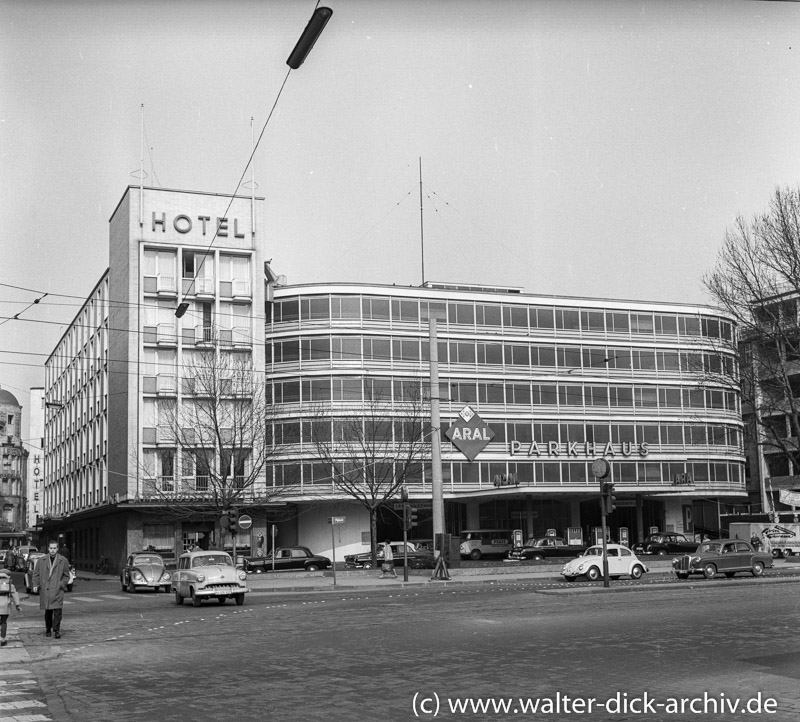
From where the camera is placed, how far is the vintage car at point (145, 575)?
38219 millimetres

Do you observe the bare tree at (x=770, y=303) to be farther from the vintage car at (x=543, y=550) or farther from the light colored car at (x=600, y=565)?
the vintage car at (x=543, y=550)

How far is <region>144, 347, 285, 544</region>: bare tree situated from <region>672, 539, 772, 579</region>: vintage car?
21.8 meters

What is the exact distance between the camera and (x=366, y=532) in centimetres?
6519

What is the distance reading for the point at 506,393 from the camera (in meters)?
68.4

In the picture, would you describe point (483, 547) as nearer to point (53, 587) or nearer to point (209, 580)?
point (209, 580)

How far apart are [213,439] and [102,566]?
1808 centimetres

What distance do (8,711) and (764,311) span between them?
28185 mm

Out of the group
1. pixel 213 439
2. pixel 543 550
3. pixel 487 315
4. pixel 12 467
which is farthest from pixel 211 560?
pixel 12 467

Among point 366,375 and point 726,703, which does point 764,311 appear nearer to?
point 726,703

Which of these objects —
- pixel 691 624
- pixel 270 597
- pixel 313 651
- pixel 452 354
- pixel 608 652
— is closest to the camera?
pixel 608 652

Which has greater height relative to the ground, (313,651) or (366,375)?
(366,375)

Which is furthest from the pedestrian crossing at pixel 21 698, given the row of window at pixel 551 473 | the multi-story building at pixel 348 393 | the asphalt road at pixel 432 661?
the row of window at pixel 551 473

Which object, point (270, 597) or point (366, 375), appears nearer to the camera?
point (270, 597)

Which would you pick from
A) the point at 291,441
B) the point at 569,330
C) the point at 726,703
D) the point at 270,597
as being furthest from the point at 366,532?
the point at 726,703
